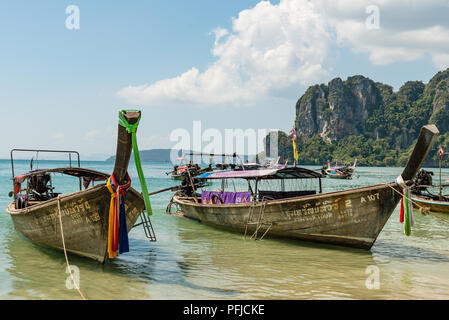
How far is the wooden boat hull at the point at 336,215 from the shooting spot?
30.9 feet

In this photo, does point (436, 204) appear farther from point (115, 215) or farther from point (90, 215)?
point (90, 215)

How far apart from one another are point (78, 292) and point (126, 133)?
9.60 feet

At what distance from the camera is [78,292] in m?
7.00

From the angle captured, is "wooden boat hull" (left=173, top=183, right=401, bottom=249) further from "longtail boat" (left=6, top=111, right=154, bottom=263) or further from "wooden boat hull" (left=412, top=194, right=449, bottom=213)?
"wooden boat hull" (left=412, top=194, right=449, bottom=213)

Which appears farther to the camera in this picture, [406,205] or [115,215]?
[406,205]

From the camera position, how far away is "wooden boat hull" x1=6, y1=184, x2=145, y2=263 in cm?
796

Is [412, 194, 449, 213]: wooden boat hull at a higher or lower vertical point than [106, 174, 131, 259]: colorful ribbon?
lower
